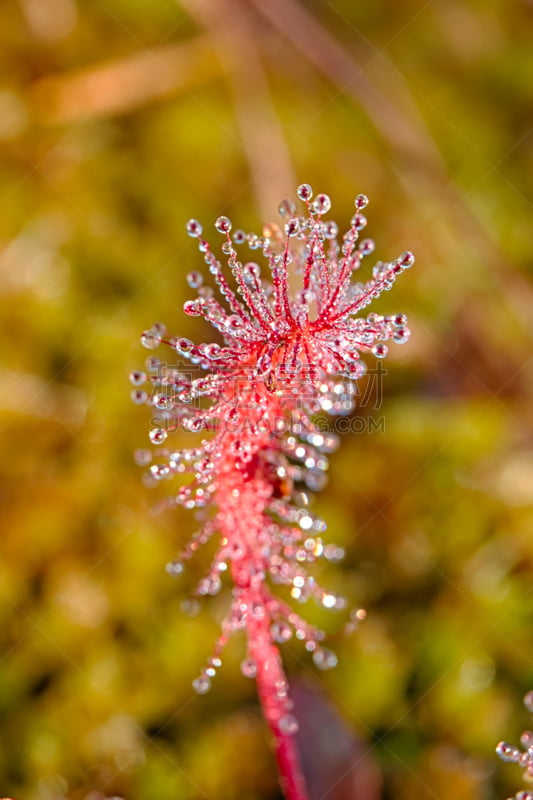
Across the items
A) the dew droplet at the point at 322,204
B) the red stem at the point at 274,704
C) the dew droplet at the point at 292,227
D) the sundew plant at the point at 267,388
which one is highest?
the dew droplet at the point at 322,204

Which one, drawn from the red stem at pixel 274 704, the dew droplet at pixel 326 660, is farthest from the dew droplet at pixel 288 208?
the dew droplet at pixel 326 660

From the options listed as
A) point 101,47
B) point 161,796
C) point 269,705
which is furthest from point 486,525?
point 101,47

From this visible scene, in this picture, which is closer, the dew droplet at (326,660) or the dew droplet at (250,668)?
the dew droplet at (250,668)

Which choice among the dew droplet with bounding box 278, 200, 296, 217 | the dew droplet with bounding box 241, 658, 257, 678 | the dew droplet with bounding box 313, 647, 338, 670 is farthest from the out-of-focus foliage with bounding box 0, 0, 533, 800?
the dew droplet with bounding box 278, 200, 296, 217

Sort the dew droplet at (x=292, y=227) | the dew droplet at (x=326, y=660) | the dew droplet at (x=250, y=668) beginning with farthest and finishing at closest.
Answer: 1. the dew droplet at (x=326, y=660)
2. the dew droplet at (x=250, y=668)
3. the dew droplet at (x=292, y=227)

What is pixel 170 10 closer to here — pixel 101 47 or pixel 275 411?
A: pixel 101 47

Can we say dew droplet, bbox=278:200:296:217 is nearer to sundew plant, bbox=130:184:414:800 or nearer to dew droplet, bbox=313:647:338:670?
sundew plant, bbox=130:184:414:800

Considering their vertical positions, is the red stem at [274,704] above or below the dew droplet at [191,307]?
below

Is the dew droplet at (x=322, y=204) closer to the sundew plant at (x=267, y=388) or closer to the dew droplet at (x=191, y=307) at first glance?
the sundew plant at (x=267, y=388)

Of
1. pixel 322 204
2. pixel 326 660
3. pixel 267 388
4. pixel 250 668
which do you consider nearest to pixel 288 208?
pixel 322 204
